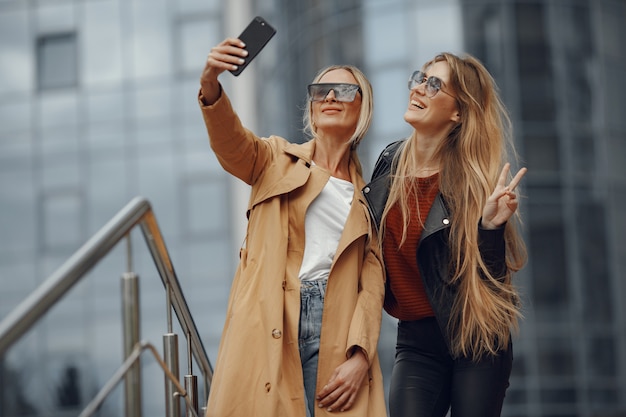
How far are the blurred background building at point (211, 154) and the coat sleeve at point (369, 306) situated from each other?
11699 mm

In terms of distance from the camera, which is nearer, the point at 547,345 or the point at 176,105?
the point at 547,345

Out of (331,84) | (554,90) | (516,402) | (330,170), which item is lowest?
(516,402)

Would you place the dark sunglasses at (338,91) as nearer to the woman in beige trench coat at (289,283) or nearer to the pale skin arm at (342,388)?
the woman in beige trench coat at (289,283)

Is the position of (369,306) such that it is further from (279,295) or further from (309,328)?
(279,295)

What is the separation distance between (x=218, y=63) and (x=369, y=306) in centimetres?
111

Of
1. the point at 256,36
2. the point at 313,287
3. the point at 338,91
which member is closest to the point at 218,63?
the point at 256,36

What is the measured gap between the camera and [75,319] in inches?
1049

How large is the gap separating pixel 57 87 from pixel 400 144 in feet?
81.2

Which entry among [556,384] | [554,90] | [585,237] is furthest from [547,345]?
[554,90]

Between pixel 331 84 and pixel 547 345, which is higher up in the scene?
pixel 331 84

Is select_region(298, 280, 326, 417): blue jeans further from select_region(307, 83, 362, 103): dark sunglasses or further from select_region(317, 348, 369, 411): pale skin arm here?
select_region(307, 83, 362, 103): dark sunglasses

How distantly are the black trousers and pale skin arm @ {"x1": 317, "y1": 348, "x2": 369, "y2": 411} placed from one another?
268 mm

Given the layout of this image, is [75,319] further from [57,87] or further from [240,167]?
[240,167]

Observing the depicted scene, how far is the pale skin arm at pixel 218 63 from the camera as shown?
426 centimetres
